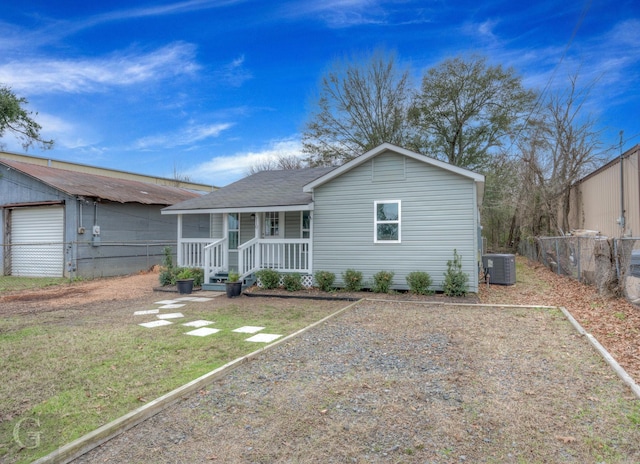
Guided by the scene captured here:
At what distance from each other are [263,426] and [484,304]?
6.62 meters

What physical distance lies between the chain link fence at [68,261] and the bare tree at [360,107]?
13479 mm

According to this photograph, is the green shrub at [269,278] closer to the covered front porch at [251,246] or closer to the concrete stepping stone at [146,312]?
the covered front porch at [251,246]

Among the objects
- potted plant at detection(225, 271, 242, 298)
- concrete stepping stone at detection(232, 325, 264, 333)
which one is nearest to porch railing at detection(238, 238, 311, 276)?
potted plant at detection(225, 271, 242, 298)

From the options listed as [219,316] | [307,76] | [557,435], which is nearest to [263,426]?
[557,435]

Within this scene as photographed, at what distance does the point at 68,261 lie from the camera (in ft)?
44.3

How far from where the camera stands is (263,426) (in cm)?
293

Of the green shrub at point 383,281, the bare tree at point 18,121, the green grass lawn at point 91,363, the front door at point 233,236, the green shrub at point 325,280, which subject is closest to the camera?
the green grass lawn at point 91,363

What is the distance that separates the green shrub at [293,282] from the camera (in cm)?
1020

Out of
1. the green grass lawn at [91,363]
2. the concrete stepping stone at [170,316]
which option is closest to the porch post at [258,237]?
the green grass lawn at [91,363]

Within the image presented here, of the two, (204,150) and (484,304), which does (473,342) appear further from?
(204,150)

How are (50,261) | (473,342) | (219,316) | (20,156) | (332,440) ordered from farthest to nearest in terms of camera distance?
(20,156), (50,261), (219,316), (473,342), (332,440)

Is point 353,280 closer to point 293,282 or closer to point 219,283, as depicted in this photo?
point 293,282

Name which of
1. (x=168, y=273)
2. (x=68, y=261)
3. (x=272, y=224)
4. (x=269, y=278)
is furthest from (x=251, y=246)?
(x=68, y=261)

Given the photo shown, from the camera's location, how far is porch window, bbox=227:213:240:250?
1262cm
